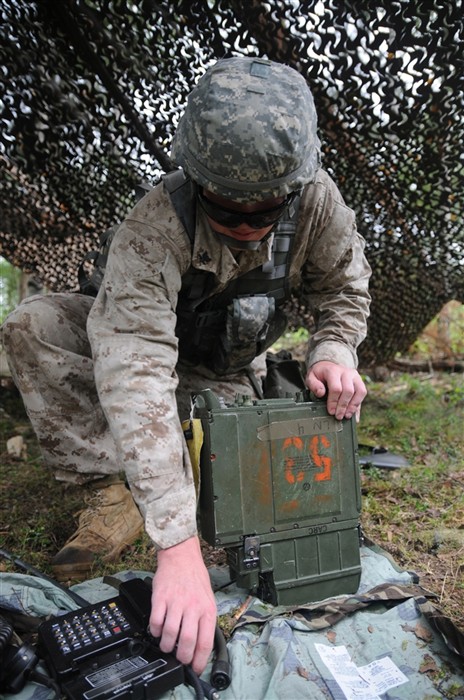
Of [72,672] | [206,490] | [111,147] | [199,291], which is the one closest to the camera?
[72,672]

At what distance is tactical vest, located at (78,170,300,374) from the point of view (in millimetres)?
2270

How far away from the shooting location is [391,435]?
3.90 metres

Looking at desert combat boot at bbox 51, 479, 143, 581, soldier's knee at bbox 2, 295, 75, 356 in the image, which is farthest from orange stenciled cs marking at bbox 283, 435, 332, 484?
soldier's knee at bbox 2, 295, 75, 356

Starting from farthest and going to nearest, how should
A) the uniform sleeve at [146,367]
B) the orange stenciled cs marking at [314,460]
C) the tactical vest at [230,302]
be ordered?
the tactical vest at [230,302] → the orange stenciled cs marking at [314,460] → the uniform sleeve at [146,367]

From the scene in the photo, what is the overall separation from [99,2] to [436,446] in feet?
9.26

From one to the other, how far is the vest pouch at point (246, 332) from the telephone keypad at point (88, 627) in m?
1.15

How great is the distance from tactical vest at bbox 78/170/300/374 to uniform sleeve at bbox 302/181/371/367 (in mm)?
129

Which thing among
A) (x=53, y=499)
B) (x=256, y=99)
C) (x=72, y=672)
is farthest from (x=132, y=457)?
(x=53, y=499)

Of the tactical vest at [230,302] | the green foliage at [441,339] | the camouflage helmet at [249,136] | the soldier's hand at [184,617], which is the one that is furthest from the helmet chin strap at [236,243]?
the green foliage at [441,339]

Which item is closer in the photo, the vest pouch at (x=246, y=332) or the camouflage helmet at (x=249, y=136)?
the camouflage helmet at (x=249, y=136)

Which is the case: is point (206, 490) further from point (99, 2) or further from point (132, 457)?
point (99, 2)

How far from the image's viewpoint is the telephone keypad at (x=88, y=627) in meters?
1.61

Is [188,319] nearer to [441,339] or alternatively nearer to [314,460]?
[314,460]

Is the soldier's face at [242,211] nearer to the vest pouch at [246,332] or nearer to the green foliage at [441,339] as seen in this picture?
the vest pouch at [246,332]
